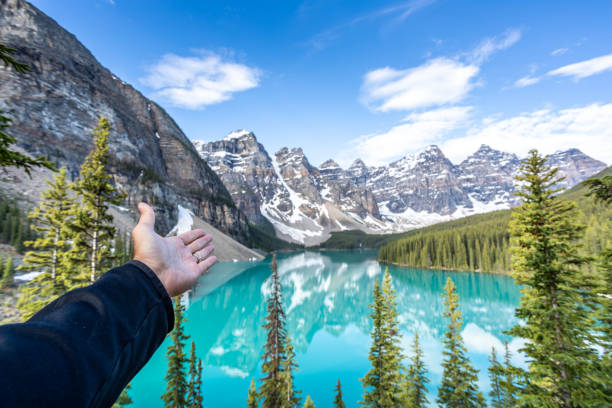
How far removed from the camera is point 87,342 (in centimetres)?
116

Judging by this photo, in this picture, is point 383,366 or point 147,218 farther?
point 383,366

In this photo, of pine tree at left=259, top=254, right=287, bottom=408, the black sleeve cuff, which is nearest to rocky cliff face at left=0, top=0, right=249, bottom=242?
pine tree at left=259, top=254, right=287, bottom=408

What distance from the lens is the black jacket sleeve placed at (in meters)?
0.90

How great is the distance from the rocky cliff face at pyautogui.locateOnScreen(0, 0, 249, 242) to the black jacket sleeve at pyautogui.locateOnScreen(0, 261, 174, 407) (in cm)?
7267

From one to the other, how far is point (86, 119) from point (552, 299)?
10601 centimetres

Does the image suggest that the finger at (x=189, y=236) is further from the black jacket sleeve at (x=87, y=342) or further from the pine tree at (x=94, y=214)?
the pine tree at (x=94, y=214)

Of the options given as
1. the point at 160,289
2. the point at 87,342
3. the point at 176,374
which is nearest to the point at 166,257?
the point at 160,289

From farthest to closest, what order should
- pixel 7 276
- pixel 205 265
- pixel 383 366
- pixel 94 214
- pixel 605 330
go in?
1. pixel 7 276
2. pixel 383 366
3. pixel 94 214
4. pixel 605 330
5. pixel 205 265

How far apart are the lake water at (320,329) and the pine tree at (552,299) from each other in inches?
598

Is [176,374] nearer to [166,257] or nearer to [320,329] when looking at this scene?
[166,257]

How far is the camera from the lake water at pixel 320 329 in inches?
829

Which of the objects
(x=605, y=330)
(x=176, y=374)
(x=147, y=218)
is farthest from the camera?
(x=176, y=374)

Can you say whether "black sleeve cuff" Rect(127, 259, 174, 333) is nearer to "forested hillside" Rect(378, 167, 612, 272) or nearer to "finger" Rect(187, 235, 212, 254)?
"finger" Rect(187, 235, 212, 254)

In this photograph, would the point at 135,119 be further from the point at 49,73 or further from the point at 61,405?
the point at 61,405
